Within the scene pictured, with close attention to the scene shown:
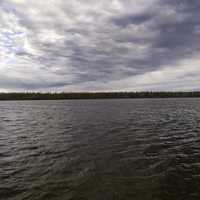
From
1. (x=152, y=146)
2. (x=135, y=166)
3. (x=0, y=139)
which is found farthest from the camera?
(x=0, y=139)

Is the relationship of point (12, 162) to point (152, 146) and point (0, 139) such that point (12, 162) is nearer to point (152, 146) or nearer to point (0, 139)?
point (0, 139)

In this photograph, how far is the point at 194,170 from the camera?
8.88m

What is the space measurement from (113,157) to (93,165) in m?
1.73

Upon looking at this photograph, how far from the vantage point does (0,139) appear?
52.4 ft

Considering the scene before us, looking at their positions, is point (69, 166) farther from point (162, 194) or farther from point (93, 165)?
point (162, 194)

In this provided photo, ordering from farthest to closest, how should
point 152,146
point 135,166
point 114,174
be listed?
point 152,146 → point 135,166 → point 114,174

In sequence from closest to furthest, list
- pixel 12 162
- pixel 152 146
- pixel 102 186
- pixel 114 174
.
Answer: pixel 102 186
pixel 114 174
pixel 12 162
pixel 152 146

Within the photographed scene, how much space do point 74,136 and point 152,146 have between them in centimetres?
746

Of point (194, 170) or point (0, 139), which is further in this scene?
point (0, 139)

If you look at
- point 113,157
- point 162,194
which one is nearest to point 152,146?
point 113,157

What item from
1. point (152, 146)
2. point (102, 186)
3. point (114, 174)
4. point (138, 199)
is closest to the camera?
point (138, 199)

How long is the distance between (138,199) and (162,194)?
107 cm

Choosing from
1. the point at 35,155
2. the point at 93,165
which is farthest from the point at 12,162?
the point at 93,165

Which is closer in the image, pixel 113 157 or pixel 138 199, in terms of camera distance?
pixel 138 199
